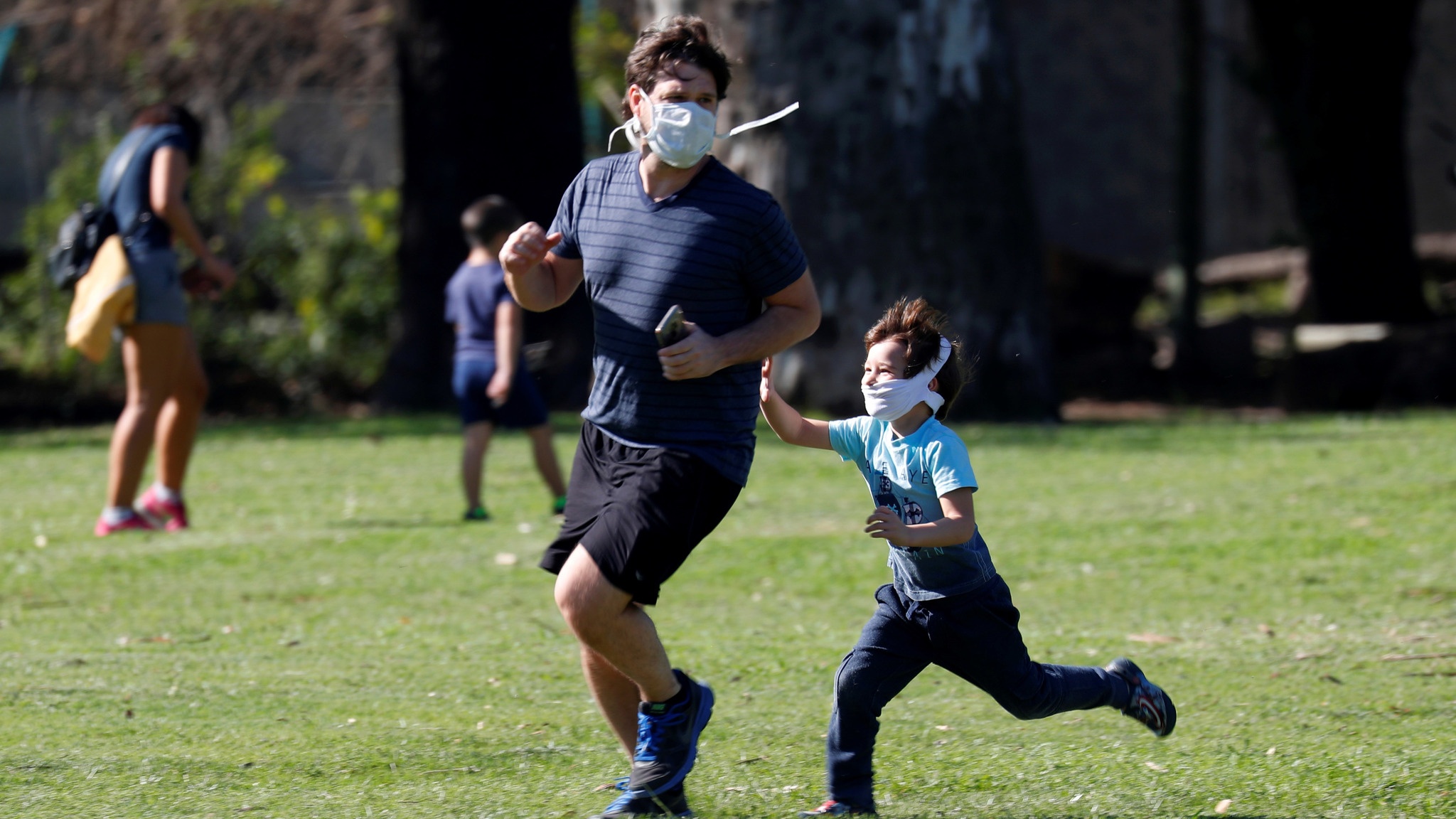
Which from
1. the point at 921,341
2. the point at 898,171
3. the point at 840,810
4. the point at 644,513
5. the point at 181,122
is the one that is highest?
the point at 181,122

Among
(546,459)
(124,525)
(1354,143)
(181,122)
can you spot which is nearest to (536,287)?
(546,459)

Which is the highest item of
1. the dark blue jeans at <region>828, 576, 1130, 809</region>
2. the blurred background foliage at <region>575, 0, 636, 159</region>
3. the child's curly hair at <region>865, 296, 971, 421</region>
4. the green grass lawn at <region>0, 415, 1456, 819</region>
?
the blurred background foliage at <region>575, 0, 636, 159</region>

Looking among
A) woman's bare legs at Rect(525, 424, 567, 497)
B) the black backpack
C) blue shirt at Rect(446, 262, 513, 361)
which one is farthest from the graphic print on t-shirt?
the black backpack

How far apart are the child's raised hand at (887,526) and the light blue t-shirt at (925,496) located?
207 millimetres

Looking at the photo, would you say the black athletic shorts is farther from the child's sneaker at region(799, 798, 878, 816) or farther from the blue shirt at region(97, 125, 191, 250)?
the blue shirt at region(97, 125, 191, 250)

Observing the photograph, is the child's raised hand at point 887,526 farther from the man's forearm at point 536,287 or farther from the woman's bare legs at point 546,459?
the woman's bare legs at point 546,459

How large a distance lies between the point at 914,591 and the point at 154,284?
213 inches

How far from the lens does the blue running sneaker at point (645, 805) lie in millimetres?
4117

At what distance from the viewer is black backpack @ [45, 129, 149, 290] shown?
8328mm

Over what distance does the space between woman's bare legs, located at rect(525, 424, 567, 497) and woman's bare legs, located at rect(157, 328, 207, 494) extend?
5.50 feet

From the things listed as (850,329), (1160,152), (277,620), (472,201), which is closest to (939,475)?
(277,620)

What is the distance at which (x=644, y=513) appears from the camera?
4.04 metres

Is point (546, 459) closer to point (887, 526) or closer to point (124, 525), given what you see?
point (124, 525)

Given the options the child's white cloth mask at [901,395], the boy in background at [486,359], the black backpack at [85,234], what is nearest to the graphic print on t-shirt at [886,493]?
the child's white cloth mask at [901,395]
